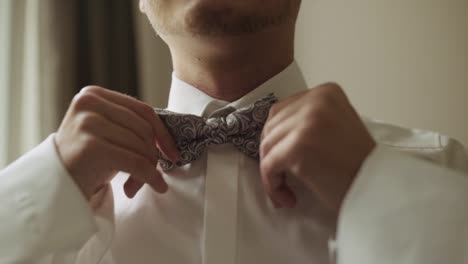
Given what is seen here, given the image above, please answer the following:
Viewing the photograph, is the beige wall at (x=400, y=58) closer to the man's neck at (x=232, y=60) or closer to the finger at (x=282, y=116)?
the man's neck at (x=232, y=60)

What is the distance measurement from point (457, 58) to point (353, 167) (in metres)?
0.84

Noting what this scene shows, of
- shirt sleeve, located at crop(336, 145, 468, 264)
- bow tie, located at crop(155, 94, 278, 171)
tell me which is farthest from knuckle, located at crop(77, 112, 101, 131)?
shirt sleeve, located at crop(336, 145, 468, 264)

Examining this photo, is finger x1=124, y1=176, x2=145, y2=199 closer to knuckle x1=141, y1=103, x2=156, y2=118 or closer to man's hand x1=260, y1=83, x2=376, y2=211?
knuckle x1=141, y1=103, x2=156, y2=118

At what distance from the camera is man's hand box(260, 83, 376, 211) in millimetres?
655

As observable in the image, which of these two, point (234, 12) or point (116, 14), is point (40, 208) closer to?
point (234, 12)

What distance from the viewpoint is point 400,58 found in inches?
55.6

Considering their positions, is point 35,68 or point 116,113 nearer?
point 116,113

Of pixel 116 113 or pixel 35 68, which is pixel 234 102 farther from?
pixel 35 68

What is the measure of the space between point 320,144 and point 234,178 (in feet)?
0.59

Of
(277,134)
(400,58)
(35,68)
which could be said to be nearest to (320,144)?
(277,134)

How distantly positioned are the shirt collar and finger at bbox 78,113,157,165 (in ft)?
0.46

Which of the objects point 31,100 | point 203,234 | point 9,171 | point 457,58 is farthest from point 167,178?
point 457,58

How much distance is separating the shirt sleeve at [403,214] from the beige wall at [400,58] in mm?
783

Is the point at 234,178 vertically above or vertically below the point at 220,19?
below
